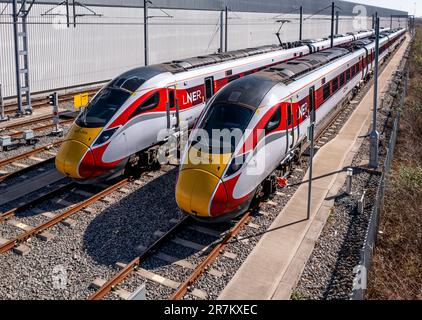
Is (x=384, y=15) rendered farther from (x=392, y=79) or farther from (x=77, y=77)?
(x=77, y=77)

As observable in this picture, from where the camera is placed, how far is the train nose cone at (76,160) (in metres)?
13.3

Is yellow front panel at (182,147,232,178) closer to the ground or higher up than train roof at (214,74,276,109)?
closer to the ground

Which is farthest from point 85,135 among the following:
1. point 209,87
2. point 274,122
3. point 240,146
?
point 209,87

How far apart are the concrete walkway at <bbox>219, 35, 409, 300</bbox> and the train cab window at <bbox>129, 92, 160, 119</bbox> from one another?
5.70 metres

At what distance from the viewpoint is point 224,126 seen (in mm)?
11812

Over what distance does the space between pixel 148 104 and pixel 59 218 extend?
15.9ft

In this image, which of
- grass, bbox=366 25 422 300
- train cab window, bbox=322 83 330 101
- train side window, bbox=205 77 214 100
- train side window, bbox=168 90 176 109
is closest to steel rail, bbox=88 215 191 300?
grass, bbox=366 25 422 300

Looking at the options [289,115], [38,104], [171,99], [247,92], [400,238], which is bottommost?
[400,238]

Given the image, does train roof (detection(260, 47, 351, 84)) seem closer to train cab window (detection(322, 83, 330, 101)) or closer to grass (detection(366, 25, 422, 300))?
train cab window (detection(322, 83, 330, 101))

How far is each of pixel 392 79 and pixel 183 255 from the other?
35355 mm

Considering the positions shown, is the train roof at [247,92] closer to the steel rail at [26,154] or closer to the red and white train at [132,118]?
the red and white train at [132,118]

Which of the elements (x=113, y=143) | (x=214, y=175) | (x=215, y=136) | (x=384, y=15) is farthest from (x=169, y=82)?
(x=384, y=15)

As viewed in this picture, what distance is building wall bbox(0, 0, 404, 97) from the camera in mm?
28672

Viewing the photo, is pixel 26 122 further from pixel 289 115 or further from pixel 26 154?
pixel 289 115
